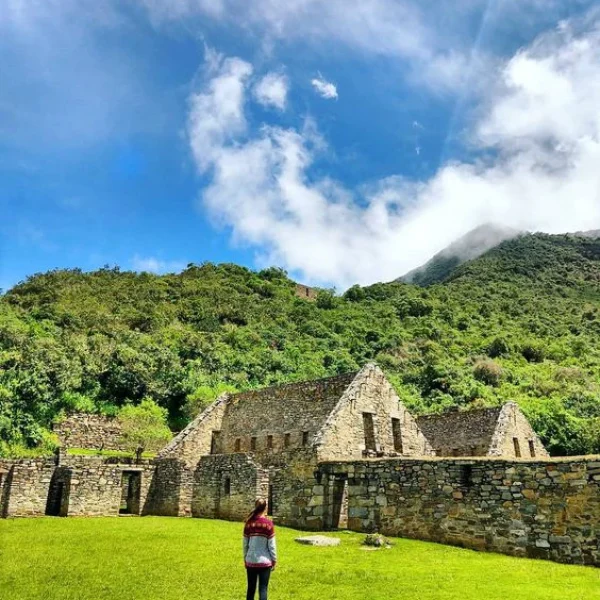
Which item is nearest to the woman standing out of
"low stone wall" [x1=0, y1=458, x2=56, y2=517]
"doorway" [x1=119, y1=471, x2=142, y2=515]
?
"low stone wall" [x1=0, y1=458, x2=56, y2=517]

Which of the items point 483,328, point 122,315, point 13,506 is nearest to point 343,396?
point 13,506

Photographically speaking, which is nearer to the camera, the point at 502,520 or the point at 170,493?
the point at 502,520

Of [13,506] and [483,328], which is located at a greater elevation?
[483,328]

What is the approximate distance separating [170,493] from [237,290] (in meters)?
80.5

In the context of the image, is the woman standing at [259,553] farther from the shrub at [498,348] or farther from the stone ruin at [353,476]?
the shrub at [498,348]

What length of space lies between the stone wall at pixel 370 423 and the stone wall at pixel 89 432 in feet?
80.5

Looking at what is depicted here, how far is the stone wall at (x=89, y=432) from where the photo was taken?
44.5 meters

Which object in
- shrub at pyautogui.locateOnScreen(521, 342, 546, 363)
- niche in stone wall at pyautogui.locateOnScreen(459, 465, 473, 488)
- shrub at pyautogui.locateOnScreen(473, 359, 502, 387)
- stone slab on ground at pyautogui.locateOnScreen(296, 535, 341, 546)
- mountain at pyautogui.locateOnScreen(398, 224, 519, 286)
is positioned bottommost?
stone slab on ground at pyautogui.locateOnScreen(296, 535, 341, 546)

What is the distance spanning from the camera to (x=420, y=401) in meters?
61.3

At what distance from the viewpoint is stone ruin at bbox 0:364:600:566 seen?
49.0 feet

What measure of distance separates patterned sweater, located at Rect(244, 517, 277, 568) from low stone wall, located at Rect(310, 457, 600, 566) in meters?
8.41

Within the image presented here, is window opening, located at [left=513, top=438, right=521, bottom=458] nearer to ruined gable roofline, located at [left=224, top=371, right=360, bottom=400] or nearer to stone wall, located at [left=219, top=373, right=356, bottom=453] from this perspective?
ruined gable roofline, located at [left=224, top=371, right=360, bottom=400]

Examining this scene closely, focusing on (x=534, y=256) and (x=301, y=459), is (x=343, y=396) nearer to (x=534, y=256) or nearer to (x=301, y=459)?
(x=301, y=459)

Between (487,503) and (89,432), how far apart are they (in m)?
37.9
